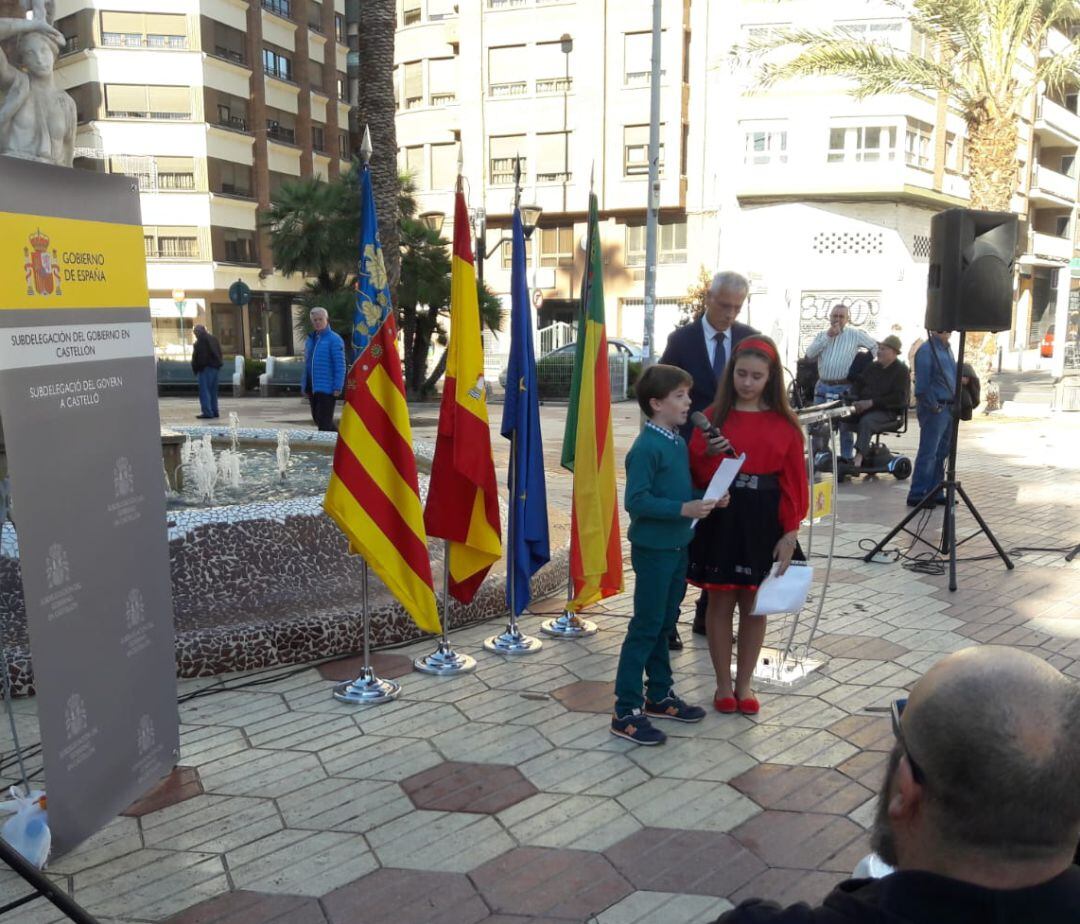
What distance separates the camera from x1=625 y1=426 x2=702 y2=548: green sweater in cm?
395

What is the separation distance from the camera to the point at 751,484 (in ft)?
13.9

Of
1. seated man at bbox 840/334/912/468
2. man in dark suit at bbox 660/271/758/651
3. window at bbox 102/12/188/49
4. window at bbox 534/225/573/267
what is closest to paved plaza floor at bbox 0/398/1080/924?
man in dark suit at bbox 660/271/758/651

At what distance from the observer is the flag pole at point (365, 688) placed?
4.60 meters

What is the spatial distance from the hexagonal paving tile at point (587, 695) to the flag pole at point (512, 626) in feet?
1.75

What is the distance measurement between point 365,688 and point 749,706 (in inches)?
70.6

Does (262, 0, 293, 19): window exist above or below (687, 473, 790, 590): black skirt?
above

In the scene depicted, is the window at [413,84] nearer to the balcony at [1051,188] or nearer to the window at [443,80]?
the window at [443,80]

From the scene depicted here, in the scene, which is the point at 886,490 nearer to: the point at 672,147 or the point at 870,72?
the point at 870,72

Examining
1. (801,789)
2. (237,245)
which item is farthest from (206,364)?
(237,245)

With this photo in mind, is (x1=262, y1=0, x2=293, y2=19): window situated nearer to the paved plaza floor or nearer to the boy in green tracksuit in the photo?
the paved plaza floor

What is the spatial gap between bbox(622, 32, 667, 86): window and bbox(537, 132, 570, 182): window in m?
3.11

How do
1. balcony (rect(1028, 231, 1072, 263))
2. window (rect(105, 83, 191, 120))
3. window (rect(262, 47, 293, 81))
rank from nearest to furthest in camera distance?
window (rect(105, 83, 191, 120)) < balcony (rect(1028, 231, 1072, 263)) < window (rect(262, 47, 293, 81))

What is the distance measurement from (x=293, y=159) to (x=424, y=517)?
141ft

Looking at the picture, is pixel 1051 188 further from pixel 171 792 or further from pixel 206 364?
pixel 171 792
